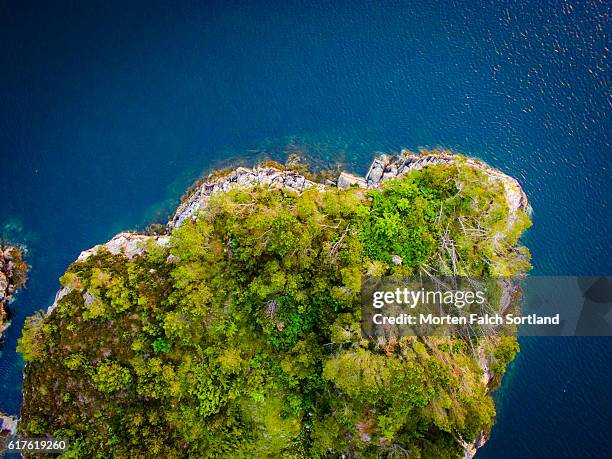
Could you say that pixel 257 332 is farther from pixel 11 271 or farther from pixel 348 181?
pixel 11 271

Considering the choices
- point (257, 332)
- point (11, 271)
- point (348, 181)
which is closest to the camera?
point (257, 332)

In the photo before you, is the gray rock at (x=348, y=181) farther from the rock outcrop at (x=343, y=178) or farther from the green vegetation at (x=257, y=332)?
the green vegetation at (x=257, y=332)

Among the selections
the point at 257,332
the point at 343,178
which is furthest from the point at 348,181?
the point at 257,332

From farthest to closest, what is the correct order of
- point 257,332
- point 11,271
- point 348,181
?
point 348,181
point 11,271
point 257,332

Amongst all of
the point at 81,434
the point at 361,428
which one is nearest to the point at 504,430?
the point at 361,428

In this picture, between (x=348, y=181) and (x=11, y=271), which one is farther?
(x=348, y=181)

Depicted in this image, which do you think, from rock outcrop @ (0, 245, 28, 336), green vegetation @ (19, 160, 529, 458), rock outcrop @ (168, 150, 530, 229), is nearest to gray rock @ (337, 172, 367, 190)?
rock outcrop @ (168, 150, 530, 229)

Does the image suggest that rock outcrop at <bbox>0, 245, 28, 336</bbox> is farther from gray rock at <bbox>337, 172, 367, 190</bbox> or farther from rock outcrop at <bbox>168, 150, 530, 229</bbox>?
gray rock at <bbox>337, 172, 367, 190</bbox>

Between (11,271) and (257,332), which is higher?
(11,271)

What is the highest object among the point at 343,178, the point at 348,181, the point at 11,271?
the point at 343,178
